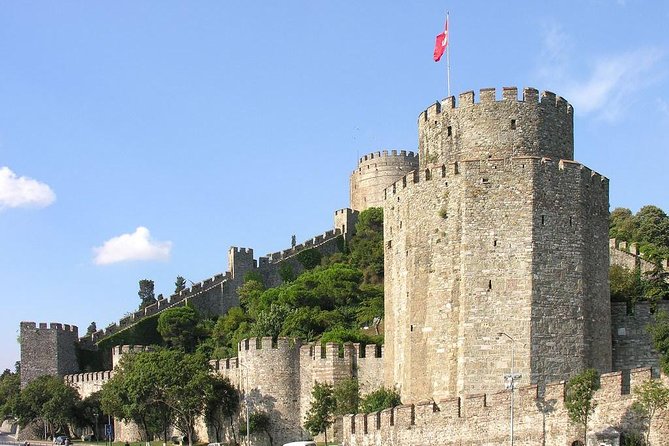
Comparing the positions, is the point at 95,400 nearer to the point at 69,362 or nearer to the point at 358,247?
the point at 69,362

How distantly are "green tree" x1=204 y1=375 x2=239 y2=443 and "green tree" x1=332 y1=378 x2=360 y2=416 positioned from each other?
7162mm

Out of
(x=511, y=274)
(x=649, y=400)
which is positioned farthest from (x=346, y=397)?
(x=649, y=400)

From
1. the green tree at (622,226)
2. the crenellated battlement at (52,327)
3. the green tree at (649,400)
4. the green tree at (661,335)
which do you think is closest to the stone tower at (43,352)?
the crenellated battlement at (52,327)

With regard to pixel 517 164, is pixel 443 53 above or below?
above

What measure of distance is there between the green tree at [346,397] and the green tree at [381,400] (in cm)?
201

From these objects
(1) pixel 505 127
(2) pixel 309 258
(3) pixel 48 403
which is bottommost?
(3) pixel 48 403

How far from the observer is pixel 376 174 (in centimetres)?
9275

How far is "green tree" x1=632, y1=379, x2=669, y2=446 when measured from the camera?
29.4 metres

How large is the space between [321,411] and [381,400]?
16.8 ft

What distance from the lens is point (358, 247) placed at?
81938mm

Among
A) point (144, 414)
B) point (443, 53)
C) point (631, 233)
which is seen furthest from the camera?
point (631, 233)

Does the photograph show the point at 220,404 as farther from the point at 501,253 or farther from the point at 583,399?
the point at 583,399

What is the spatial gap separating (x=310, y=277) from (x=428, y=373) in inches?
1414

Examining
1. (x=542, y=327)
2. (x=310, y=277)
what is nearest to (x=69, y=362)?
(x=310, y=277)
